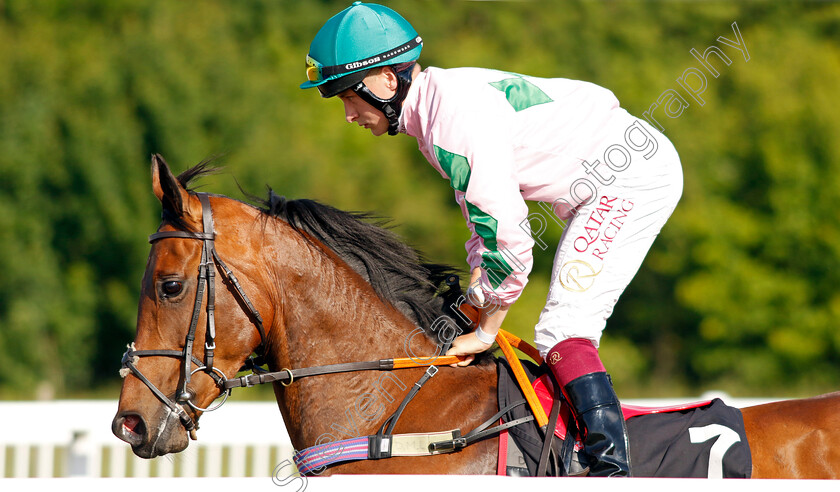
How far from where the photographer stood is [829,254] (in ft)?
64.7

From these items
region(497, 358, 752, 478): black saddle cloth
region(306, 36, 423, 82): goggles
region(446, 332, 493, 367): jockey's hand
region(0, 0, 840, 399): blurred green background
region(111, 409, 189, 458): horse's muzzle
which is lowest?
region(497, 358, 752, 478): black saddle cloth

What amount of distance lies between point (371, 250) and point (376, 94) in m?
0.63

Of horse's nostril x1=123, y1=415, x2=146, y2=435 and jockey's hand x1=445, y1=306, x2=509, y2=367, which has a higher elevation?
jockey's hand x1=445, y1=306, x2=509, y2=367

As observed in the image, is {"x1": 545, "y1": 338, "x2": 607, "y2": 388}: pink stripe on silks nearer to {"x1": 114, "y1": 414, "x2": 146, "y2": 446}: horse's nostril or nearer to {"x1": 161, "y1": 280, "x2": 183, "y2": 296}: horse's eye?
{"x1": 161, "y1": 280, "x2": 183, "y2": 296}: horse's eye

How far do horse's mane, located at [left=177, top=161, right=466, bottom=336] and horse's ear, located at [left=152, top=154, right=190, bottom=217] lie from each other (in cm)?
17

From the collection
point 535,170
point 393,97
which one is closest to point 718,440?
point 535,170

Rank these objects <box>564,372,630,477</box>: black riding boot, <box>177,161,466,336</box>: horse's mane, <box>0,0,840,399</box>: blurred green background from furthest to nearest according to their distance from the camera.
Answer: <box>0,0,840,399</box>: blurred green background, <box>177,161,466,336</box>: horse's mane, <box>564,372,630,477</box>: black riding boot

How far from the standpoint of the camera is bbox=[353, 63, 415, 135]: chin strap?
8.93 feet

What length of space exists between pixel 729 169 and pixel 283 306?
22.3 m

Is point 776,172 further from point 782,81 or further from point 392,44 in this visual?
point 392,44

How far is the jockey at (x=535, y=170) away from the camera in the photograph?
2.55 m

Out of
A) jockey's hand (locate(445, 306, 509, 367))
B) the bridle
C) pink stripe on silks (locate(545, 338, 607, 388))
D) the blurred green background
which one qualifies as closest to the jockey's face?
the bridle

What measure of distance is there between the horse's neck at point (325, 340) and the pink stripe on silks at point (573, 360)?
19.7 inches

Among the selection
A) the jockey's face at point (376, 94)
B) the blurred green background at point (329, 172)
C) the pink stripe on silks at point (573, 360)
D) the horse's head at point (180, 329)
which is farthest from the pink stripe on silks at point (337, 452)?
the blurred green background at point (329, 172)
